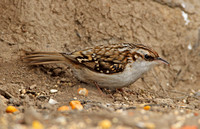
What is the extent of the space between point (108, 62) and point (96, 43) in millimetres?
1059

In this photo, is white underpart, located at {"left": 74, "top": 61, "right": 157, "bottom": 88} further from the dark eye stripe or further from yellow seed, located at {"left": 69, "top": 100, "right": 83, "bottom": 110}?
yellow seed, located at {"left": 69, "top": 100, "right": 83, "bottom": 110}

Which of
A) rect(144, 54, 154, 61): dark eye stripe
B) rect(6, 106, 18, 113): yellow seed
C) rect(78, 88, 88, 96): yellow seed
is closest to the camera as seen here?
rect(6, 106, 18, 113): yellow seed

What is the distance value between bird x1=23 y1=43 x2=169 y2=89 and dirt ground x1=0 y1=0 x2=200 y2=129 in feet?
0.79

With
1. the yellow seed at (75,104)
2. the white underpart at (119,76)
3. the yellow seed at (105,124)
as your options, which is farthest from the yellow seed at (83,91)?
the yellow seed at (105,124)

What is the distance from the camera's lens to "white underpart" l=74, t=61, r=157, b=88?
4438mm

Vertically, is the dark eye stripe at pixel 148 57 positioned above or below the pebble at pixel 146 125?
above

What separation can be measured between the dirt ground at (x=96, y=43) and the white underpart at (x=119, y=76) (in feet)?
0.73

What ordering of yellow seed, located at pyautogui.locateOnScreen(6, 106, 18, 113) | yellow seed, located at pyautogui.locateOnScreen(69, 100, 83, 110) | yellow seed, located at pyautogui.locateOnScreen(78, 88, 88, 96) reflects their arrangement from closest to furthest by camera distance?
yellow seed, located at pyautogui.locateOnScreen(6, 106, 18, 113) → yellow seed, located at pyautogui.locateOnScreen(69, 100, 83, 110) → yellow seed, located at pyautogui.locateOnScreen(78, 88, 88, 96)

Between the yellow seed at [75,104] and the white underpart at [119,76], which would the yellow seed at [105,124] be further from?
the white underpart at [119,76]

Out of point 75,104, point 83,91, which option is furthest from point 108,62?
point 75,104

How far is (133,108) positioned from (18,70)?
214 centimetres

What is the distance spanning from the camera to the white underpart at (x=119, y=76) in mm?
4438

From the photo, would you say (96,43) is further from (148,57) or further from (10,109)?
(10,109)

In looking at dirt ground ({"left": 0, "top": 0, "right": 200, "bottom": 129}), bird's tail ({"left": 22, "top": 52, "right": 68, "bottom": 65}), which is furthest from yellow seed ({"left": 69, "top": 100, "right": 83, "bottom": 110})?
bird's tail ({"left": 22, "top": 52, "right": 68, "bottom": 65})
